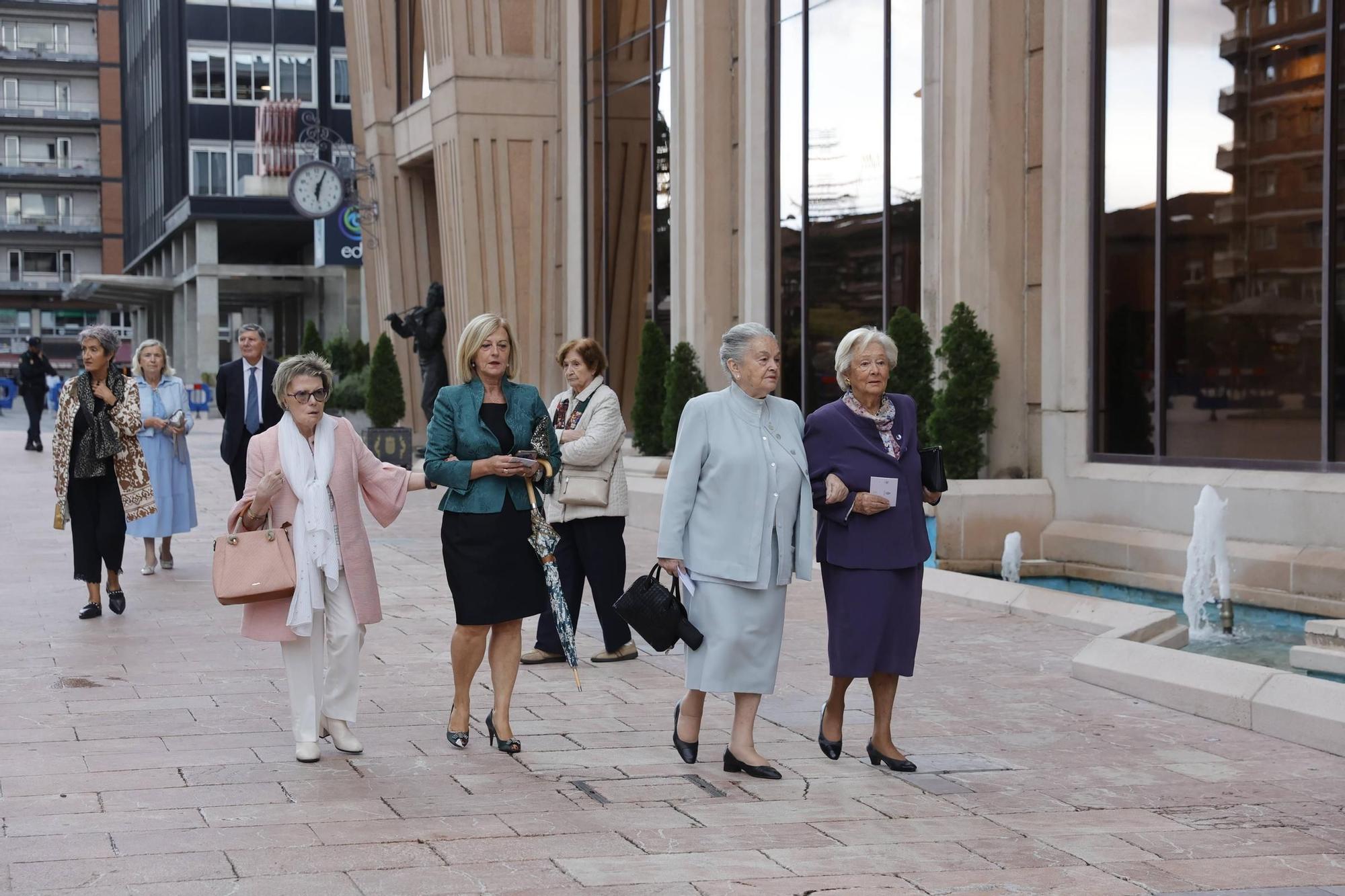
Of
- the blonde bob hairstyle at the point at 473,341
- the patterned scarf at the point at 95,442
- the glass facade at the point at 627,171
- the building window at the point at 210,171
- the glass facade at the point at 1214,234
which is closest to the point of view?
the blonde bob hairstyle at the point at 473,341

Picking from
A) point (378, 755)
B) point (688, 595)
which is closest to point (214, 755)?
point (378, 755)

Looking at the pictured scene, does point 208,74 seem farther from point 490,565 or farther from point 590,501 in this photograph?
point 490,565

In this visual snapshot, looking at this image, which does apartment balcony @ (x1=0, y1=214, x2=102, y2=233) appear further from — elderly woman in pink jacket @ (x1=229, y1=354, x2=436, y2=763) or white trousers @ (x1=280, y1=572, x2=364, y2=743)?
white trousers @ (x1=280, y1=572, x2=364, y2=743)

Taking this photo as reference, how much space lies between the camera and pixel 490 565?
6.88 meters

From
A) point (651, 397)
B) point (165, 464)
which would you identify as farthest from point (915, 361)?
point (165, 464)

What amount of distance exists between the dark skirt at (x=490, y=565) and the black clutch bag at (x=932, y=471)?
5.58 feet

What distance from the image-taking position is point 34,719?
24.7 feet

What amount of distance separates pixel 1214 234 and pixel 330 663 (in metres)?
8.38

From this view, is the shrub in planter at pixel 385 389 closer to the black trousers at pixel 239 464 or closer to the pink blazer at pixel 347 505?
the black trousers at pixel 239 464

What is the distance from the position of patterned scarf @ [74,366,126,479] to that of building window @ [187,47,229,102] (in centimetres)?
5075

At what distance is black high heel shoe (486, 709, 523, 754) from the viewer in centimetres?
687

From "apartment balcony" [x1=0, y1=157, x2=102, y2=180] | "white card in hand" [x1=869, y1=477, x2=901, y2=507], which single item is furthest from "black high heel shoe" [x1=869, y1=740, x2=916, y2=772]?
"apartment balcony" [x1=0, y1=157, x2=102, y2=180]

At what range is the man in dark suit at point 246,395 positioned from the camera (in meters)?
12.5

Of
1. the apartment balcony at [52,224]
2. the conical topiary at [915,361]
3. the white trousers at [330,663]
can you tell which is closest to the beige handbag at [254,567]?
the white trousers at [330,663]
